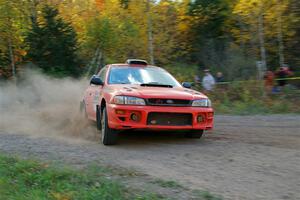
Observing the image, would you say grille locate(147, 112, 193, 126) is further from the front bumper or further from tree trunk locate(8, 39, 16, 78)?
tree trunk locate(8, 39, 16, 78)

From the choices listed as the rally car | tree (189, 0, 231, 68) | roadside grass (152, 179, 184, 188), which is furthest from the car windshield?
tree (189, 0, 231, 68)

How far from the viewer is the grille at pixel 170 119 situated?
813cm

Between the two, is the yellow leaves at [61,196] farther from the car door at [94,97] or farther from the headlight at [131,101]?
the car door at [94,97]

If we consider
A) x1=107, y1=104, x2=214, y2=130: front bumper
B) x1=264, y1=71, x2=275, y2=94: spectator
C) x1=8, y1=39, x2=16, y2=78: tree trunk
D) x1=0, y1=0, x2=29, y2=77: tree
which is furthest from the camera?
x1=8, y1=39, x2=16, y2=78: tree trunk

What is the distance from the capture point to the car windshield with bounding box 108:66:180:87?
941cm

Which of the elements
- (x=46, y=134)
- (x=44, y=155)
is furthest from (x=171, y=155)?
(x=46, y=134)

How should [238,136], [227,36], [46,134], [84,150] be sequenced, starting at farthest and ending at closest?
1. [227,36]
2. [46,134]
3. [238,136]
4. [84,150]

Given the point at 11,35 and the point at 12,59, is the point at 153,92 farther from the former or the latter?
the point at 11,35

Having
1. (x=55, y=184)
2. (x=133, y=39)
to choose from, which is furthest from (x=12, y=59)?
(x=55, y=184)

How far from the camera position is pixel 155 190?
211 inches

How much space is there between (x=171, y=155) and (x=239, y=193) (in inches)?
91.9

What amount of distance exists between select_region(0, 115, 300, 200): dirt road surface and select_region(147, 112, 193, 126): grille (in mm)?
414

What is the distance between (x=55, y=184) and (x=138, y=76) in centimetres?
422

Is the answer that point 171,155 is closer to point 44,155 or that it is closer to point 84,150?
point 84,150
